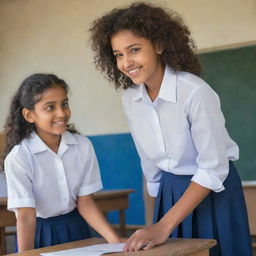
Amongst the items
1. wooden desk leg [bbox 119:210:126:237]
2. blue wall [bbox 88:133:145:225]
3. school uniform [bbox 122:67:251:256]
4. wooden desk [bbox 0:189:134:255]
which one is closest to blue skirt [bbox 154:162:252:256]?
school uniform [bbox 122:67:251:256]

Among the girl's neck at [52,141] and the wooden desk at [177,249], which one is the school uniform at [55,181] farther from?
the wooden desk at [177,249]

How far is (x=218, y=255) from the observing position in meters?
1.94

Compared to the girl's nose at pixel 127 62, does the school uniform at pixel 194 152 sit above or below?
below

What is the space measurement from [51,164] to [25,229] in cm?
28

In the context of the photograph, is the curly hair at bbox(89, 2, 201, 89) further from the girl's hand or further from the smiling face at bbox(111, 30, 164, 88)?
the girl's hand

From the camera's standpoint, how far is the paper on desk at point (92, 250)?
1.54 m

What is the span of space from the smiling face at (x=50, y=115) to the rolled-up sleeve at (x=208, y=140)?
540 millimetres

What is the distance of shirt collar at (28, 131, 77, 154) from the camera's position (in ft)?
7.06

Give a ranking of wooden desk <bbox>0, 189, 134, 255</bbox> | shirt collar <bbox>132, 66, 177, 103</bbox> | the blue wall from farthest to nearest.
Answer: the blue wall < wooden desk <bbox>0, 189, 134, 255</bbox> < shirt collar <bbox>132, 66, 177, 103</bbox>

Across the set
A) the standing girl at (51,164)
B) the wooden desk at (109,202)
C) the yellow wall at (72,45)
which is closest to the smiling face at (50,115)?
the standing girl at (51,164)

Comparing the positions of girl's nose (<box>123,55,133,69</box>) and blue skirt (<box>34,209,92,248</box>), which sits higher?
girl's nose (<box>123,55,133,69</box>)

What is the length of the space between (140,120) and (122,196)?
2.62 m

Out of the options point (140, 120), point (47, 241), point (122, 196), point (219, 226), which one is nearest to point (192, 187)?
point (219, 226)

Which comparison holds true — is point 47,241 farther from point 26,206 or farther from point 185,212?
point 185,212
